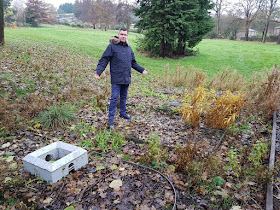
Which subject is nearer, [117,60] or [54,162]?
[54,162]

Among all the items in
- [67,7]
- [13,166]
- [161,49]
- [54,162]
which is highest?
[67,7]

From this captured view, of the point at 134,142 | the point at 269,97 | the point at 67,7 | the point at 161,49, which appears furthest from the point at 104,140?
the point at 67,7

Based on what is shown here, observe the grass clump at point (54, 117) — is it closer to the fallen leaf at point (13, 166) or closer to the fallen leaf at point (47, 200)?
the fallen leaf at point (13, 166)

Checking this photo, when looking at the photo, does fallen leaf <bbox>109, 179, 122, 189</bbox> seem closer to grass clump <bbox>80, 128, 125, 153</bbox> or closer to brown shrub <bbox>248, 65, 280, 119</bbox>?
grass clump <bbox>80, 128, 125, 153</bbox>

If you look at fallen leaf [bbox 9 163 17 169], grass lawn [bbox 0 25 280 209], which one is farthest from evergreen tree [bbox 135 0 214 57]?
fallen leaf [bbox 9 163 17 169]

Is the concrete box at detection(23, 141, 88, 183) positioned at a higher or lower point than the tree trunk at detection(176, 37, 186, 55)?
lower

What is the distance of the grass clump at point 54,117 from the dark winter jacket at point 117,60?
4.34 feet

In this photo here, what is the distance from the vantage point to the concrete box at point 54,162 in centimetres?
304

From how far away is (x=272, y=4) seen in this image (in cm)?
3734

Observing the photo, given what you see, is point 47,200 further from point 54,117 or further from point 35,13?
point 35,13

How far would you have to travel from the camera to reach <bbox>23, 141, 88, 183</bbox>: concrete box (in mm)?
3045

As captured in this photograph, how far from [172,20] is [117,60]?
1213 centimetres

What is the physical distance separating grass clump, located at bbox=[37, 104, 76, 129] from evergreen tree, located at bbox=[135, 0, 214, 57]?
39.3ft

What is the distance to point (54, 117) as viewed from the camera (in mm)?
4879
